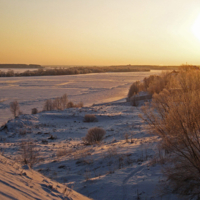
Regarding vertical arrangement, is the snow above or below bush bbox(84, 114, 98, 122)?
above

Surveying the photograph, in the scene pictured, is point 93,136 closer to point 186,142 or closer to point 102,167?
point 102,167

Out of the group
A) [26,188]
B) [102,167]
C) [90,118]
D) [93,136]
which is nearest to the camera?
[26,188]

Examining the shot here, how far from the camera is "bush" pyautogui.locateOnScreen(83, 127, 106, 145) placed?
8826 millimetres

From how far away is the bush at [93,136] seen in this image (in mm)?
8826

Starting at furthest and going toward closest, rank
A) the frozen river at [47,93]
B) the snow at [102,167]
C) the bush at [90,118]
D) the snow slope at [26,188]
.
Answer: the frozen river at [47,93] < the bush at [90,118] < the snow at [102,167] < the snow slope at [26,188]

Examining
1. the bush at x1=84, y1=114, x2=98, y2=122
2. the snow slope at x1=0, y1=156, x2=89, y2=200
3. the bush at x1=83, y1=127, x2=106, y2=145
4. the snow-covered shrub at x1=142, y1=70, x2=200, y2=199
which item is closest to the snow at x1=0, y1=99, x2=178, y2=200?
the snow slope at x1=0, y1=156, x2=89, y2=200

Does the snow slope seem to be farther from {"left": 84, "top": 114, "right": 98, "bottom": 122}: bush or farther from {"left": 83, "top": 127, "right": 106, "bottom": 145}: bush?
{"left": 84, "top": 114, "right": 98, "bottom": 122}: bush

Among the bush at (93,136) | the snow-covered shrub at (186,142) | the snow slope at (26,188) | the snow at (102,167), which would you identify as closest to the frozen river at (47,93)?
the snow at (102,167)

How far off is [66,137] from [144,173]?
247 inches

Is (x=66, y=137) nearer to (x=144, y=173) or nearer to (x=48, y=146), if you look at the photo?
(x=48, y=146)

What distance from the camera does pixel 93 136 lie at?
892 cm

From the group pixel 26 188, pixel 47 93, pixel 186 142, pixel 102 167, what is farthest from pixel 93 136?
pixel 47 93

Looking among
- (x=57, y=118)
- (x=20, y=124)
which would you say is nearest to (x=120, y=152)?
(x=20, y=124)

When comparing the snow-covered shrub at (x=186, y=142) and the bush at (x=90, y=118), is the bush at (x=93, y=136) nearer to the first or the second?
the snow-covered shrub at (x=186, y=142)
